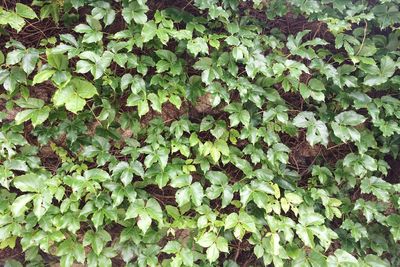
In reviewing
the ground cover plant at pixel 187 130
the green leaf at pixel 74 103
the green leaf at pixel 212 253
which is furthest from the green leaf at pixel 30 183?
the green leaf at pixel 212 253

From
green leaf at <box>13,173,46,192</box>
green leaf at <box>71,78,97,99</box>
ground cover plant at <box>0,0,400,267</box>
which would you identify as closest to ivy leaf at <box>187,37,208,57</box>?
ground cover plant at <box>0,0,400,267</box>

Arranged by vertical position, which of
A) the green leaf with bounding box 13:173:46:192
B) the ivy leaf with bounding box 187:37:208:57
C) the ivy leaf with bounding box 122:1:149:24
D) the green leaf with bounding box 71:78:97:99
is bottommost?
the green leaf with bounding box 13:173:46:192

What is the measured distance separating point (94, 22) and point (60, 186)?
0.84 meters

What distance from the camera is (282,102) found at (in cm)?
189

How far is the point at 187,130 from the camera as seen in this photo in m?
1.76

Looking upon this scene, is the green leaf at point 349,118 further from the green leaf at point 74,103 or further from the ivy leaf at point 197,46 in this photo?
the green leaf at point 74,103

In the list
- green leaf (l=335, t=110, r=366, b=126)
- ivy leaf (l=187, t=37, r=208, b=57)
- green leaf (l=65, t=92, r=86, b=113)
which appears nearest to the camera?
green leaf (l=65, t=92, r=86, b=113)

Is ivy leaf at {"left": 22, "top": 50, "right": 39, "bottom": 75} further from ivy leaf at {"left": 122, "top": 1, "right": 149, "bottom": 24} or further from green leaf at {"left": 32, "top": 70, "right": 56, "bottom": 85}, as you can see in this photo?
ivy leaf at {"left": 122, "top": 1, "right": 149, "bottom": 24}

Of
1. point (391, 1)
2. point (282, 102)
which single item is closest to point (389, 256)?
point (282, 102)

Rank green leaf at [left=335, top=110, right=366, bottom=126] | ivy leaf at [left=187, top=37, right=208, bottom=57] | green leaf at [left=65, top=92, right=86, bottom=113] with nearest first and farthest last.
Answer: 1. green leaf at [left=65, top=92, right=86, bottom=113]
2. ivy leaf at [left=187, top=37, right=208, bottom=57]
3. green leaf at [left=335, top=110, right=366, bottom=126]

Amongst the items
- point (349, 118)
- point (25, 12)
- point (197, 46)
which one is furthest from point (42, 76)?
point (349, 118)

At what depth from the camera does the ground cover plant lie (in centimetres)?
159

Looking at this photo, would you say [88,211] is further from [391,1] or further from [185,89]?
[391,1]

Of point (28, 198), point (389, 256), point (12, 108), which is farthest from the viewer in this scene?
point (389, 256)
